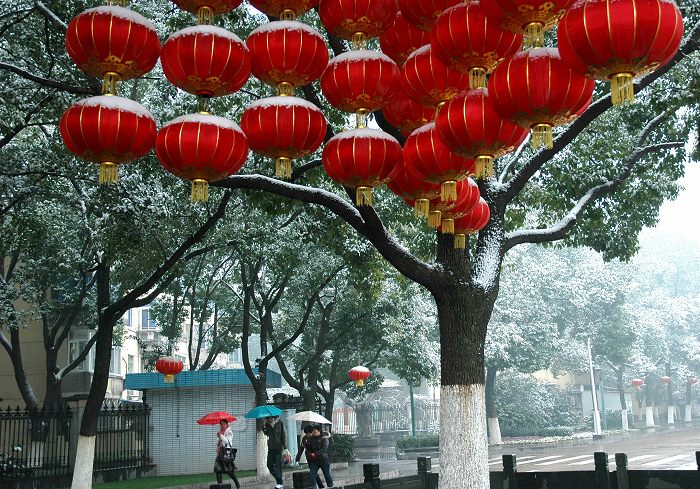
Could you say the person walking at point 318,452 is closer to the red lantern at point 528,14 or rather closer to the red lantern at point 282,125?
the red lantern at point 282,125

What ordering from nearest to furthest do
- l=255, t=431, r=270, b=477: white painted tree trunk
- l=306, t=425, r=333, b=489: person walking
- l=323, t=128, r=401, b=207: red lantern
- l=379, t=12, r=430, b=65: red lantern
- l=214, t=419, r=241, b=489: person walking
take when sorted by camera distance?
l=323, t=128, r=401, b=207: red lantern
l=379, t=12, r=430, b=65: red lantern
l=306, t=425, r=333, b=489: person walking
l=214, t=419, r=241, b=489: person walking
l=255, t=431, r=270, b=477: white painted tree trunk

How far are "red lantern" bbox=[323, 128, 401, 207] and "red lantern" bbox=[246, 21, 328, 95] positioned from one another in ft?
2.36

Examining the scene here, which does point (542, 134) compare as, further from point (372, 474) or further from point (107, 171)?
point (372, 474)

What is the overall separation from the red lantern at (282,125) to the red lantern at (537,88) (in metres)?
1.86

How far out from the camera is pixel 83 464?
49.9ft

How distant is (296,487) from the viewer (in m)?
7.90

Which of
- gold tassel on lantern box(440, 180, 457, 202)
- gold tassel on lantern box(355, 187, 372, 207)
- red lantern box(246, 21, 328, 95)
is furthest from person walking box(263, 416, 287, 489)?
red lantern box(246, 21, 328, 95)

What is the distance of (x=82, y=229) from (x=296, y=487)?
9802mm

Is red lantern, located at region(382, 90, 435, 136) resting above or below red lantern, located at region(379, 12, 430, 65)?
below

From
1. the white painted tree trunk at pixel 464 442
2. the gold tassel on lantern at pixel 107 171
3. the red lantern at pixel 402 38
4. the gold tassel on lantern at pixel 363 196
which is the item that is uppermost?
the red lantern at pixel 402 38

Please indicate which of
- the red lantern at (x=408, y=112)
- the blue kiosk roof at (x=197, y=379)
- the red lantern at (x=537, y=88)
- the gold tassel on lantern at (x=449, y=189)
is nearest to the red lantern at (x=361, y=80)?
the red lantern at (x=408, y=112)

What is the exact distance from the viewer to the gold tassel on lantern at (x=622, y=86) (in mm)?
4934

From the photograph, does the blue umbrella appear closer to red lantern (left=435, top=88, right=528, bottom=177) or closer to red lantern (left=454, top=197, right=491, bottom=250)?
red lantern (left=454, top=197, right=491, bottom=250)

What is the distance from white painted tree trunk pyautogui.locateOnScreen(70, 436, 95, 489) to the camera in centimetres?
1514
